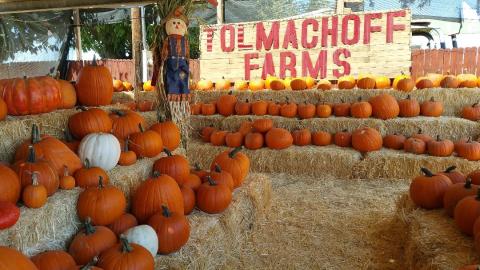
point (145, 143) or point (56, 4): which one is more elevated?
point (56, 4)

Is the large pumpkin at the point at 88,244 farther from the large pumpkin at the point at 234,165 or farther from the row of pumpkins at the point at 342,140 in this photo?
the row of pumpkins at the point at 342,140

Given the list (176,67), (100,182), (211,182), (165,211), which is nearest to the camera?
(100,182)

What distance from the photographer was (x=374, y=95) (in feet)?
19.5

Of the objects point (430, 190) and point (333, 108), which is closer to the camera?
point (430, 190)

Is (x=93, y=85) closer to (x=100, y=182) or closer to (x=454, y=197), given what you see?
(x=100, y=182)

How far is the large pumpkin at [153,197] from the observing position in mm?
2660

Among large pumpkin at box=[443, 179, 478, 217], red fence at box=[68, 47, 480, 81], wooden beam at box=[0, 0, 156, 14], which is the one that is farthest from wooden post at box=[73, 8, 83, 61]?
large pumpkin at box=[443, 179, 478, 217]

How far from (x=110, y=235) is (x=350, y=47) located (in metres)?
5.54

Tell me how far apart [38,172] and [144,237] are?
69 centimetres

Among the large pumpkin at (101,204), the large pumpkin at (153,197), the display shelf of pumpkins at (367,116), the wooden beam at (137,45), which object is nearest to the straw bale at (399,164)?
the display shelf of pumpkins at (367,116)

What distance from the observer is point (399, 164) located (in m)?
5.09

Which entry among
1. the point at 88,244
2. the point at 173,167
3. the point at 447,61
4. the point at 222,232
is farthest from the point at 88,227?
the point at 447,61

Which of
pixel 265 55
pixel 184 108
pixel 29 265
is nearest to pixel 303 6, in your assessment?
pixel 265 55

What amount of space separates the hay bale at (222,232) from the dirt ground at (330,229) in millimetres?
113
